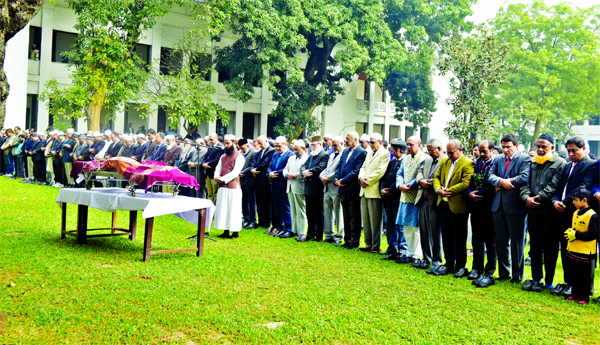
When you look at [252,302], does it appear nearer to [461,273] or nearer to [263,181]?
[461,273]

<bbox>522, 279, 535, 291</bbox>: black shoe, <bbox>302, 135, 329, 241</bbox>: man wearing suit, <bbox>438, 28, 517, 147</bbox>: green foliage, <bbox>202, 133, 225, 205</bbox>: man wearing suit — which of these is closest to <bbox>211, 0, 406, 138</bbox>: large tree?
<bbox>202, 133, 225, 205</bbox>: man wearing suit

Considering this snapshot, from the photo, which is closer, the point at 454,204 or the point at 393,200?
the point at 454,204

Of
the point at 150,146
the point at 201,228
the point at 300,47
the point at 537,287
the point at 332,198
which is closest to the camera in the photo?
the point at 537,287

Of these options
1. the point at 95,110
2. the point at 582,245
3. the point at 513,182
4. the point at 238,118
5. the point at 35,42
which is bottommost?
the point at 582,245

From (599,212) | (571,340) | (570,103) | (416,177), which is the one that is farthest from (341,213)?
(570,103)

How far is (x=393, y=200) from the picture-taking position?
375 inches

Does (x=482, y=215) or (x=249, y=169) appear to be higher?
(x=249, y=169)

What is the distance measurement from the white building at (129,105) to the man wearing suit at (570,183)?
2187 cm

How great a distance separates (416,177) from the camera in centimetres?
875

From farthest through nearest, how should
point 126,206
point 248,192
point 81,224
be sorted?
point 248,192 → point 81,224 → point 126,206

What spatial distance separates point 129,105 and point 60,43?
4819mm

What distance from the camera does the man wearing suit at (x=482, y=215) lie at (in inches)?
309

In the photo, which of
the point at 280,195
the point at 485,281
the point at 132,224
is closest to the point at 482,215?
the point at 485,281

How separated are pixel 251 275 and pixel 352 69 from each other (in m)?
21.9
